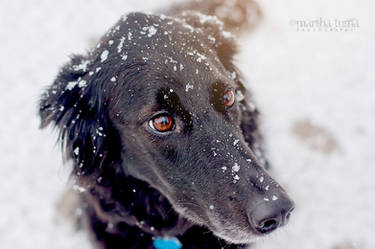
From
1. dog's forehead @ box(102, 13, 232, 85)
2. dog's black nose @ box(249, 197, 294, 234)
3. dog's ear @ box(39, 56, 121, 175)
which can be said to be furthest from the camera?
dog's ear @ box(39, 56, 121, 175)

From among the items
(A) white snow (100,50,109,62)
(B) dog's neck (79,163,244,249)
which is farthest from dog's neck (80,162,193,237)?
(A) white snow (100,50,109,62)

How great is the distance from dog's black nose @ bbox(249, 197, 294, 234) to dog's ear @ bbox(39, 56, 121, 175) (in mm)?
1012

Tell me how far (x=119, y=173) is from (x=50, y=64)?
283 centimetres

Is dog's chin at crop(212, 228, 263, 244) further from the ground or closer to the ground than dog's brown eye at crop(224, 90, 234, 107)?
closer to the ground

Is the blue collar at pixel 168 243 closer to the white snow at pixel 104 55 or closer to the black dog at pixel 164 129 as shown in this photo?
the black dog at pixel 164 129

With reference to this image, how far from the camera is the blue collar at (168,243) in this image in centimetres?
302

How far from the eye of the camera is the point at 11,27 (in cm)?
544

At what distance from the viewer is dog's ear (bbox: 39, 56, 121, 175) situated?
2494 millimetres

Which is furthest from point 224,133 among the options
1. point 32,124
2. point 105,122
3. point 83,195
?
point 32,124

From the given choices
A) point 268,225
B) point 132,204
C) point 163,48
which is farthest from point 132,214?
point 163,48

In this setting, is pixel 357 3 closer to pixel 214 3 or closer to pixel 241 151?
pixel 214 3

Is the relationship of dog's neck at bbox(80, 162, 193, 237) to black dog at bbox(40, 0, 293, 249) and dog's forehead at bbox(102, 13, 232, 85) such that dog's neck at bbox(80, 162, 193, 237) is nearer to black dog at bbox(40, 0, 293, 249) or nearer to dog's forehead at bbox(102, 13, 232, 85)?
black dog at bbox(40, 0, 293, 249)

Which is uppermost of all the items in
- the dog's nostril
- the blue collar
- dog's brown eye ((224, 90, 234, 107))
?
dog's brown eye ((224, 90, 234, 107))

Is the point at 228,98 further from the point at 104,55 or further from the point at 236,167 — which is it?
the point at 104,55
